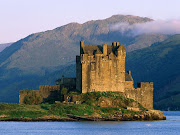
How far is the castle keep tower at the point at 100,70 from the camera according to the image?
117438 mm

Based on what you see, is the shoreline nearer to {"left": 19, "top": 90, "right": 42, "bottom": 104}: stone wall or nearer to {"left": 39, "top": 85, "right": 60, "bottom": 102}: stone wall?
{"left": 19, "top": 90, "right": 42, "bottom": 104}: stone wall

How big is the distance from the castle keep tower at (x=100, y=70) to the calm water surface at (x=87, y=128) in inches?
548

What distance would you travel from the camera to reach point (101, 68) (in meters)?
118

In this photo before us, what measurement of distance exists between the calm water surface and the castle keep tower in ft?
45.7

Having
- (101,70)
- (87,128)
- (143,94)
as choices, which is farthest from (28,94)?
(87,128)

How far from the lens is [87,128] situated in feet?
311

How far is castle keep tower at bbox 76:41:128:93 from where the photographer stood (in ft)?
385

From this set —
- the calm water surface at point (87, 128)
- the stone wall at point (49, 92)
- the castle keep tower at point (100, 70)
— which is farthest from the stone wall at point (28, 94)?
the calm water surface at point (87, 128)

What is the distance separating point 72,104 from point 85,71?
9.02 m

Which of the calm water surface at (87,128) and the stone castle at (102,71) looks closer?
the calm water surface at (87,128)

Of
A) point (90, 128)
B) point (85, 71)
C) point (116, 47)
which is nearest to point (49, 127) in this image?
point (90, 128)

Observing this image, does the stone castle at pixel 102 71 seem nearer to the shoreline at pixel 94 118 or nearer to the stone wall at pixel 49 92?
the stone wall at pixel 49 92

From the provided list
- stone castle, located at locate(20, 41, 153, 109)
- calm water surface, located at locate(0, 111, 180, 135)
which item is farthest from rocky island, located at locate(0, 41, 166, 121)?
calm water surface, located at locate(0, 111, 180, 135)

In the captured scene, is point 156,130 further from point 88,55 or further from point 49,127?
point 88,55
